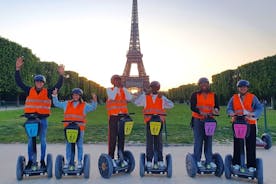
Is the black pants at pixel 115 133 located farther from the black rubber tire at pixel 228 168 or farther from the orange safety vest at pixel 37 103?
the black rubber tire at pixel 228 168

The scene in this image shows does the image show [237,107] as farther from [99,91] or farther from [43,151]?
[99,91]

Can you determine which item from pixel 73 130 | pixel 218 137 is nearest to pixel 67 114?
pixel 73 130

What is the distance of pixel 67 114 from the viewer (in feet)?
23.7

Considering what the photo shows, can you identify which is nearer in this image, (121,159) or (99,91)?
(121,159)

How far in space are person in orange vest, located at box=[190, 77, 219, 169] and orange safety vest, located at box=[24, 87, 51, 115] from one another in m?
2.88

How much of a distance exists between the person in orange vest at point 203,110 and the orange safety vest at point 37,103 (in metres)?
2.88

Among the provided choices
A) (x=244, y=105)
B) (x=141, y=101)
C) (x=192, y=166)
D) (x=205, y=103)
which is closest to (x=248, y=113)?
(x=244, y=105)

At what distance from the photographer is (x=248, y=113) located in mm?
6895

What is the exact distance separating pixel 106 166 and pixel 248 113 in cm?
287

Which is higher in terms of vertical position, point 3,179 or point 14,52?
point 14,52

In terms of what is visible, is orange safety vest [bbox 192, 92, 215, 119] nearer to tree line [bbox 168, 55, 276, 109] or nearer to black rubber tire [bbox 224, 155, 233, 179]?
black rubber tire [bbox 224, 155, 233, 179]

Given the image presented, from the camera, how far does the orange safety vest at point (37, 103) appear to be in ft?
23.5

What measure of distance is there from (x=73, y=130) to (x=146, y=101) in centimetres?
156

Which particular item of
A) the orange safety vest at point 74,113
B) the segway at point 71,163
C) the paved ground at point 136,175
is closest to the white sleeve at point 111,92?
the orange safety vest at point 74,113
